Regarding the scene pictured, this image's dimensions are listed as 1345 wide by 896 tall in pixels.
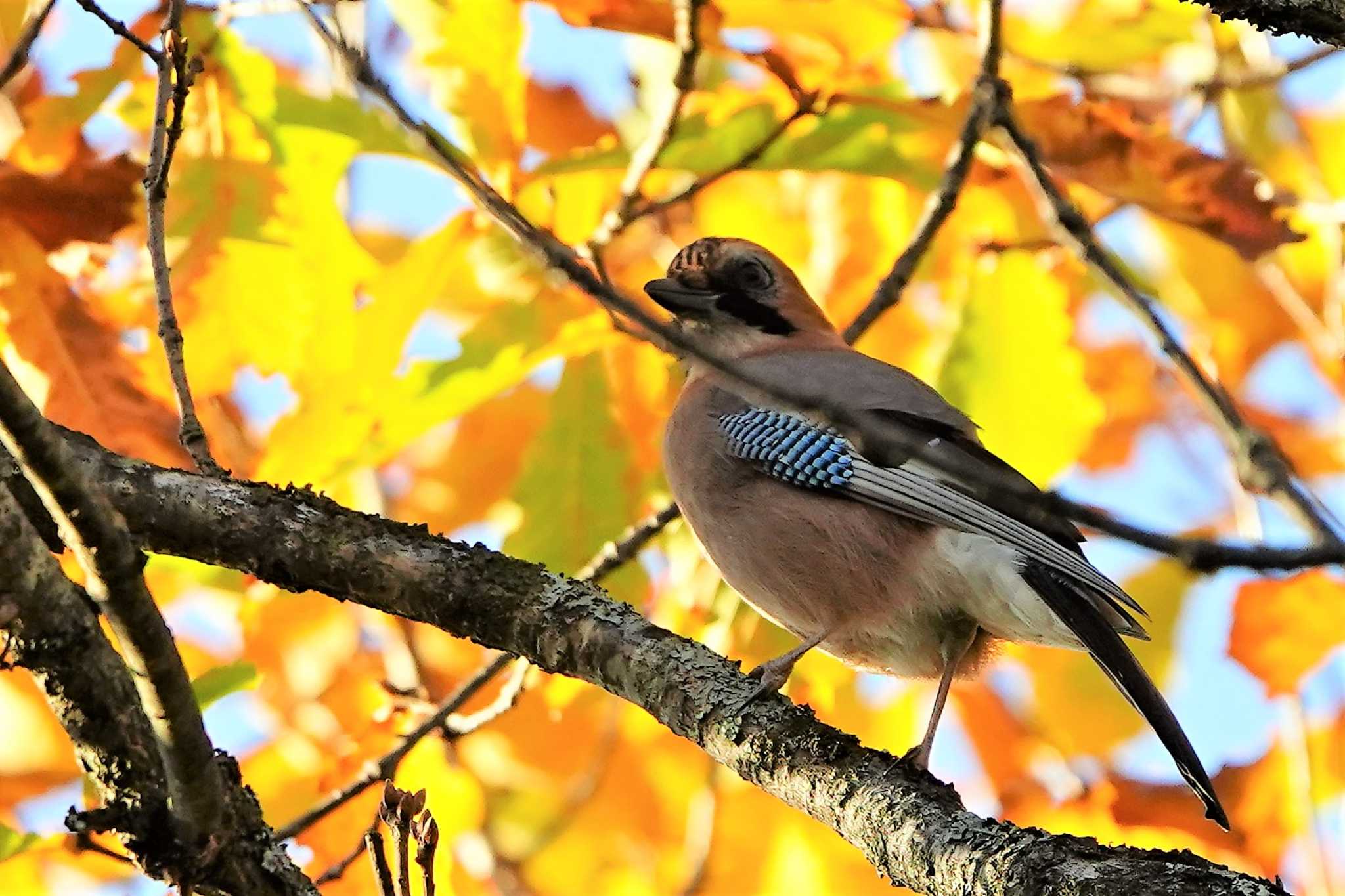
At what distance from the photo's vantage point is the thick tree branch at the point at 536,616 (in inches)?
109

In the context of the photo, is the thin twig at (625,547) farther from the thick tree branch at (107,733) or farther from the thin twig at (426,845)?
the thin twig at (426,845)

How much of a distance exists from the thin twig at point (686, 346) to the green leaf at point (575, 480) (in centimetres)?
165

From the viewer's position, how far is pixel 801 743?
9.56 ft

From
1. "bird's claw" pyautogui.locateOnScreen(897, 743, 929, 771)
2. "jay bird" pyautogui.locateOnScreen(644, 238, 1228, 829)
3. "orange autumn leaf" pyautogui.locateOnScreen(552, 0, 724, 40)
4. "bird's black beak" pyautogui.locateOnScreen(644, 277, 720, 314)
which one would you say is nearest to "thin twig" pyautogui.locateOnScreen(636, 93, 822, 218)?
"orange autumn leaf" pyautogui.locateOnScreen(552, 0, 724, 40)

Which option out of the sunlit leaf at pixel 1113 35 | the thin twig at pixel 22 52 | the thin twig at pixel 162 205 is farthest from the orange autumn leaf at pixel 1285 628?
the thin twig at pixel 22 52

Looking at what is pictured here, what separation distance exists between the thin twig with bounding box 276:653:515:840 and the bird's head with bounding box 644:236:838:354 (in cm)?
160

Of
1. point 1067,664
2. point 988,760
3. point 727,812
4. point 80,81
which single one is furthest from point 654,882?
point 80,81

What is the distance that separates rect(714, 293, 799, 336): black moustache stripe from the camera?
516 cm

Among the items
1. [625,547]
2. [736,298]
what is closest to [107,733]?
[625,547]

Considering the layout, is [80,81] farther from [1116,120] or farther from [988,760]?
[988,760]

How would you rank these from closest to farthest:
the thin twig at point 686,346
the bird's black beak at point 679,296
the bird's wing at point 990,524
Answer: the thin twig at point 686,346, the bird's wing at point 990,524, the bird's black beak at point 679,296

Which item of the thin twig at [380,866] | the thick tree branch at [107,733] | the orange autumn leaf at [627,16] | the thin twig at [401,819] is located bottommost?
the thin twig at [380,866]

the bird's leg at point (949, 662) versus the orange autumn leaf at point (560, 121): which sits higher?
the orange autumn leaf at point (560, 121)

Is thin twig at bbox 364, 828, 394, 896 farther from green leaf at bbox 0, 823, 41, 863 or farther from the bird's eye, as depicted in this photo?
A: the bird's eye
